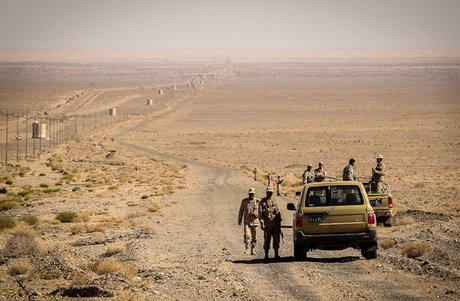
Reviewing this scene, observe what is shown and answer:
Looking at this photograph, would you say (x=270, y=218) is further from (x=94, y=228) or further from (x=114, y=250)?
(x=94, y=228)

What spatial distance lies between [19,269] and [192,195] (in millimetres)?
24186

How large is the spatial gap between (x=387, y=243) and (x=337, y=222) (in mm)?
3655

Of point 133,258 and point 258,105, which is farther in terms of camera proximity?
point 258,105

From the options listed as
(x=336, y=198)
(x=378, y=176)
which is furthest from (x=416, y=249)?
(x=378, y=176)

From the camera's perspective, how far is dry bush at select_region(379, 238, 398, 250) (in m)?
18.4

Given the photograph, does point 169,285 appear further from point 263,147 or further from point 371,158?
point 263,147

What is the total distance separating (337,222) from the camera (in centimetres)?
1533

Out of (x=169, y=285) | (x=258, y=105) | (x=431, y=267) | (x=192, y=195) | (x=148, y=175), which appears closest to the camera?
(x=169, y=285)

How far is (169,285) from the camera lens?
13.5m

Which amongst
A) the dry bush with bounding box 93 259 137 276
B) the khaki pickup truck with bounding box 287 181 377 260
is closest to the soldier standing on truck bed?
the khaki pickup truck with bounding box 287 181 377 260

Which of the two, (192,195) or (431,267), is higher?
(431,267)

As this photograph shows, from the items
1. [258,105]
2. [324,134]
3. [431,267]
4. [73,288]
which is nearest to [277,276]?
[431,267]

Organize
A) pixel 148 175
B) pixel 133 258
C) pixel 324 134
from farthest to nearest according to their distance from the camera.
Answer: pixel 324 134
pixel 148 175
pixel 133 258

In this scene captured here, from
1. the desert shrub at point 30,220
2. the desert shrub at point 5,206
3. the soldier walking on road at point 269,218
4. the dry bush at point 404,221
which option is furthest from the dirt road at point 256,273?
the desert shrub at point 5,206
